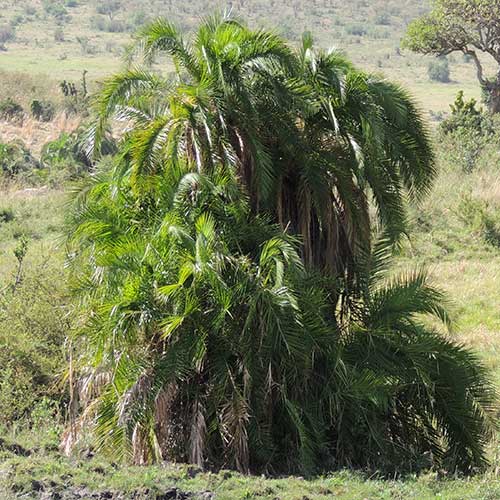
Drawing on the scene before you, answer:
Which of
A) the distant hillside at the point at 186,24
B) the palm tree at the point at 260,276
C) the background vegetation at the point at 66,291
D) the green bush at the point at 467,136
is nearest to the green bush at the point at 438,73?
the distant hillside at the point at 186,24

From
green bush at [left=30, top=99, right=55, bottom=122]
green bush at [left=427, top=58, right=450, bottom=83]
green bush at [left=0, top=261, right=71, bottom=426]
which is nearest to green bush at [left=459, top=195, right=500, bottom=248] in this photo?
green bush at [left=0, top=261, right=71, bottom=426]

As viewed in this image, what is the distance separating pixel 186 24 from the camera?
54.0m

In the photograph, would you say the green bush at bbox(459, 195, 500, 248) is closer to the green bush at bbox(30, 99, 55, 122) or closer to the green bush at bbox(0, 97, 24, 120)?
the green bush at bbox(0, 97, 24, 120)

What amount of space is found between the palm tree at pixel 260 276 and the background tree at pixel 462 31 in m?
23.1

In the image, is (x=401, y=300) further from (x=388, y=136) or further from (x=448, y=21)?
(x=448, y=21)

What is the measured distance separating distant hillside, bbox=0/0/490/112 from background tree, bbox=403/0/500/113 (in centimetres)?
1448

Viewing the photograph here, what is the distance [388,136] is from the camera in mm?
9875

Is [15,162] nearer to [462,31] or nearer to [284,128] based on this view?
[462,31]

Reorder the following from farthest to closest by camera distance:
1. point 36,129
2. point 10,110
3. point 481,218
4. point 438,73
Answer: point 438,73, point 10,110, point 36,129, point 481,218

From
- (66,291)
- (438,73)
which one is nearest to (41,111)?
(66,291)

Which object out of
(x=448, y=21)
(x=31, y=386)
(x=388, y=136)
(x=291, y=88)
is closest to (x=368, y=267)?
(x=388, y=136)

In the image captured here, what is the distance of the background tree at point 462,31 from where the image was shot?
32.1 meters

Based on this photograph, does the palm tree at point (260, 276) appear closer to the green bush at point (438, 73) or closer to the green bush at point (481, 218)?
the green bush at point (481, 218)

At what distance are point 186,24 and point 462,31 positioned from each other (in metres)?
23.7
